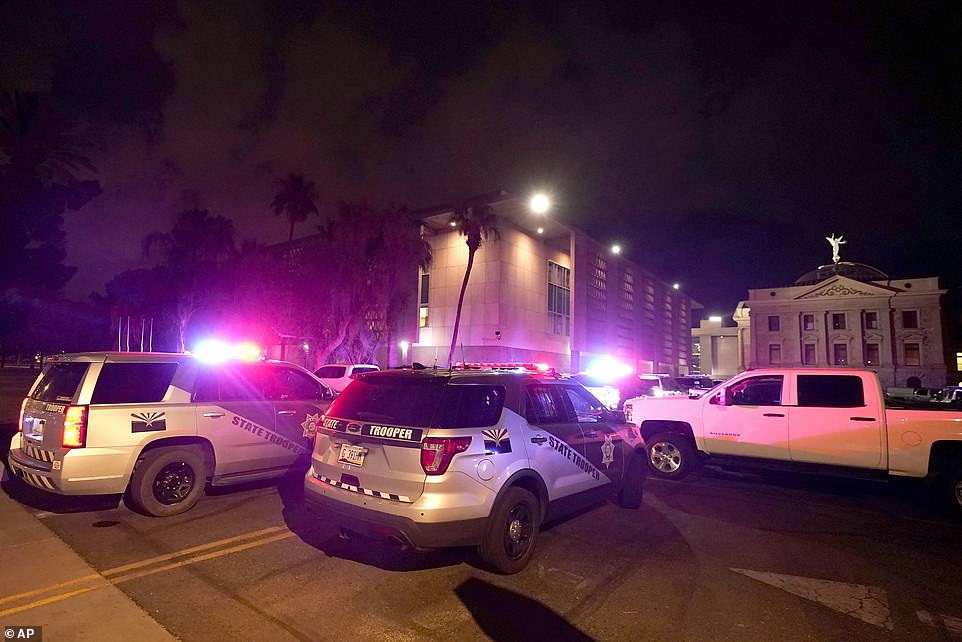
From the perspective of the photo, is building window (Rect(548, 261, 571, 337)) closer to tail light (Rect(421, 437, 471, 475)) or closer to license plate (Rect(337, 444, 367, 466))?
license plate (Rect(337, 444, 367, 466))

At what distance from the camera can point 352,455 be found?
461 cm

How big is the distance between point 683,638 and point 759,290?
73.8 m

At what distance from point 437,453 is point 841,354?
74.6 meters

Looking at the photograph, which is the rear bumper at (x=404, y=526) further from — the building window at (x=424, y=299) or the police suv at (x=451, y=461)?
the building window at (x=424, y=299)

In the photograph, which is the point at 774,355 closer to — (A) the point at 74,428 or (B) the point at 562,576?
(B) the point at 562,576

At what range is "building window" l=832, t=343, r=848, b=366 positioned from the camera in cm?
6371

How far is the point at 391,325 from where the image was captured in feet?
96.9

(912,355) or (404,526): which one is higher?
(912,355)

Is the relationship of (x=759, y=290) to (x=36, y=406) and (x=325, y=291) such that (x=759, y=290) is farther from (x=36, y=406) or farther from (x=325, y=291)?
(x=36, y=406)

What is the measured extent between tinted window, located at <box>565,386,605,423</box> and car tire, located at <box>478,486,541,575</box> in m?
1.32

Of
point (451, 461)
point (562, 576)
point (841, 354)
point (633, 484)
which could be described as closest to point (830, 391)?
point (633, 484)

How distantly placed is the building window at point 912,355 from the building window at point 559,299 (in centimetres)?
4364

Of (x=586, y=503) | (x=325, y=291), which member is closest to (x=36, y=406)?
(x=586, y=503)

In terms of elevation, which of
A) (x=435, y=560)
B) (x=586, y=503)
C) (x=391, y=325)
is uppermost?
(x=391, y=325)
